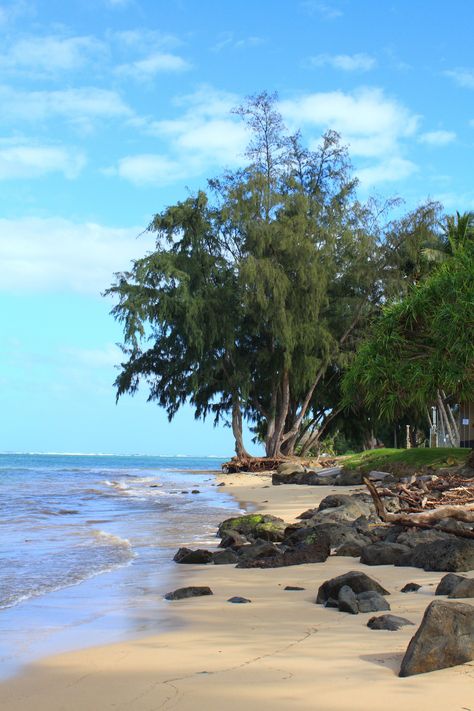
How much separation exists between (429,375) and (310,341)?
65.3 ft

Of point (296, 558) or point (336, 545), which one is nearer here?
point (296, 558)

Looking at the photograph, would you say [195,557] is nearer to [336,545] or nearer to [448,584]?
[336,545]

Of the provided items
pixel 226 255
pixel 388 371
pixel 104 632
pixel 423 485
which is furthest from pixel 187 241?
pixel 104 632

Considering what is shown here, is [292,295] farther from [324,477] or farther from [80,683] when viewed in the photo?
[80,683]

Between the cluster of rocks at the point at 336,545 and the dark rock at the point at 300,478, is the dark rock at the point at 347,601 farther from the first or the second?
the dark rock at the point at 300,478

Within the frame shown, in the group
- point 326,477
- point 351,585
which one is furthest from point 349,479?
point 351,585

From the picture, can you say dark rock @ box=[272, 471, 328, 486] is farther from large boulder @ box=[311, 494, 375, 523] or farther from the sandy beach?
the sandy beach

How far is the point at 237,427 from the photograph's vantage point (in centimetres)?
4066

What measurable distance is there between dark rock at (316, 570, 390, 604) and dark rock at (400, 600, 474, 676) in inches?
74.8

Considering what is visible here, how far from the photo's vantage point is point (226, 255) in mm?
39000

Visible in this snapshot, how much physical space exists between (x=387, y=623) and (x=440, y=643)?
1.03 meters

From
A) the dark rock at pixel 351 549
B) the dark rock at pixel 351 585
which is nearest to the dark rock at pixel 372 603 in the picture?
the dark rock at pixel 351 585

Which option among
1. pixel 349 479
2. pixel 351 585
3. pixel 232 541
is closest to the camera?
pixel 351 585

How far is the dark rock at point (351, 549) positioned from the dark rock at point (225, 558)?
1.12 meters
